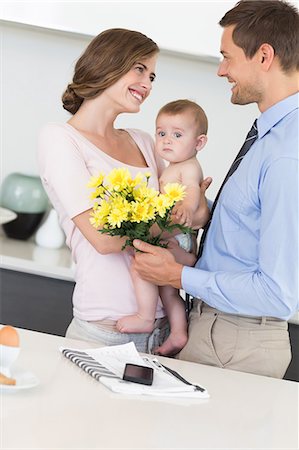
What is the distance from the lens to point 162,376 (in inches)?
79.3

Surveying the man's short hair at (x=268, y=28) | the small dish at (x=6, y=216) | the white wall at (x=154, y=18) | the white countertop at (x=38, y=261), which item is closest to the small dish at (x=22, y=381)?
the man's short hair at (x=268, y=28)

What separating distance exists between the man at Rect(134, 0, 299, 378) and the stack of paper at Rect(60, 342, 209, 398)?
0.86 ft

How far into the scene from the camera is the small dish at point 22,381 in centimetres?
175

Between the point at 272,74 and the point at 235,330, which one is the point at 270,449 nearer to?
the point at 235,330

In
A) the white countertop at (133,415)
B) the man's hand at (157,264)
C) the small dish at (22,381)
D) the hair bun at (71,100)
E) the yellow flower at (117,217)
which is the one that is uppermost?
the hair bun at (71,100)

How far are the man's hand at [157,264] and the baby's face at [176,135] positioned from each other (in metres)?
0.35

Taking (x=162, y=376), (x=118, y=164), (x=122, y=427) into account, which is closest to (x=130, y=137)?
(x=118, y=164)

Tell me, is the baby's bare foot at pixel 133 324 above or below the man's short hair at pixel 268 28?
below

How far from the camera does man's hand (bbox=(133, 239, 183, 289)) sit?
92.7 inches

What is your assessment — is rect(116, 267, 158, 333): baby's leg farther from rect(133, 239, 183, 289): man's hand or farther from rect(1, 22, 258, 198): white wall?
rect(1, 22, 258, 198): white wall

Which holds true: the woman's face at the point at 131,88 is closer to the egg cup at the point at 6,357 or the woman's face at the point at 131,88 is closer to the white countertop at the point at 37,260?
the egg cup at the point at 6,357

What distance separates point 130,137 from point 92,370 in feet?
3.16

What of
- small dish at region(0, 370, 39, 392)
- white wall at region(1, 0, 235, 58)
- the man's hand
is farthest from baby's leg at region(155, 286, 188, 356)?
white wall at region(1, 0, 235, 58)

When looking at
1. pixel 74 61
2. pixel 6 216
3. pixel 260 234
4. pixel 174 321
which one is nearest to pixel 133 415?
pixel 260 234
